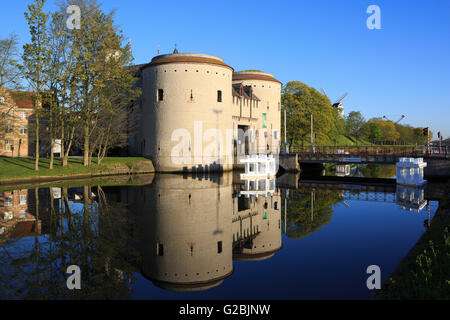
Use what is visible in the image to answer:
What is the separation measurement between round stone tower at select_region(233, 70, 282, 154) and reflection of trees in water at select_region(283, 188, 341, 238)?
24.4m

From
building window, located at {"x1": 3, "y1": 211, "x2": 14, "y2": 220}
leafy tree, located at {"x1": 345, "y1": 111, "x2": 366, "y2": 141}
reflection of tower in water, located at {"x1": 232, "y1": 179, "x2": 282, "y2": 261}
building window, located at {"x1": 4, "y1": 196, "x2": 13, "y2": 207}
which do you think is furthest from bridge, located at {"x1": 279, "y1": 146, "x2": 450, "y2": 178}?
leafy tree, located at {"x1": 345, "y1": 111, "x2": 366, "y2": 141}

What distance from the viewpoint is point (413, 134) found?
132875 millimetres

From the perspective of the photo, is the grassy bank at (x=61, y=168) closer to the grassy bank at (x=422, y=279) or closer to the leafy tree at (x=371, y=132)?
the grassy bank at (x=422, y=279)

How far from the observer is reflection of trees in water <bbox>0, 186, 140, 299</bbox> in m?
5.81

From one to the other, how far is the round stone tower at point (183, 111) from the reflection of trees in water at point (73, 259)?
21068 millimetres

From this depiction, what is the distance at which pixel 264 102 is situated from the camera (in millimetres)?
44250

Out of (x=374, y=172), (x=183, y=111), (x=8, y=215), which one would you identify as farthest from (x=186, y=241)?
(x=374, y=172)

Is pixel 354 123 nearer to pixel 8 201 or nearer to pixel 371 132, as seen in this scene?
pixel 371 132

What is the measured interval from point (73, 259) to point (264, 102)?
39.1m

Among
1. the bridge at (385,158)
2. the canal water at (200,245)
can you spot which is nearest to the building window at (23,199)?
the canal water at (200,245)
